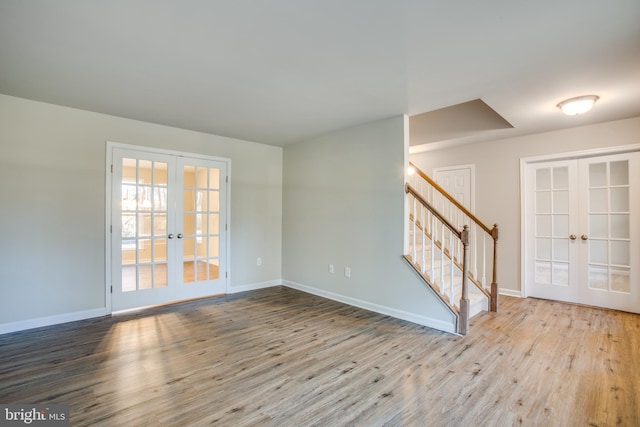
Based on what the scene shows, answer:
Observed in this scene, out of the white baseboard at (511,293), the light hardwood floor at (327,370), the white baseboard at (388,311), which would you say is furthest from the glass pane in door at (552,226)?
the white baseboard at (388,311)

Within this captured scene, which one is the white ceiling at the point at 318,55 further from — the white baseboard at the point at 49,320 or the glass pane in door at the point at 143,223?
the white baseboard at the point at 49,320

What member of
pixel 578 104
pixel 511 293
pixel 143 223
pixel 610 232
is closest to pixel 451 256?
pixel 578 104

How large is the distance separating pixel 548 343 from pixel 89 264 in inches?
197

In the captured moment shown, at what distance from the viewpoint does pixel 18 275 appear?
124 inches

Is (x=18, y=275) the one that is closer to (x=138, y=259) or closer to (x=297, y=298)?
(x=138, y=259)

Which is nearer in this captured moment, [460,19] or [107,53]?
[460,19]

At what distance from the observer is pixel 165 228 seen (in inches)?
162

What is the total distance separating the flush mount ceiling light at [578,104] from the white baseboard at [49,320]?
567 centimetres

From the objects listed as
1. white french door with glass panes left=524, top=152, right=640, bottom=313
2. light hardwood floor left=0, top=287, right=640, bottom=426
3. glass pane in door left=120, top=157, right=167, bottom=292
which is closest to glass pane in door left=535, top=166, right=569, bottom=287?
white french door with glass panes left=524, top=152, right=640, bottom=313

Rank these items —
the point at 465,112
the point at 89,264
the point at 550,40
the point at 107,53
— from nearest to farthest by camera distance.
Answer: the point at 550,40 → the point at 107,53 → the point at 89,264 → the point at 465,112

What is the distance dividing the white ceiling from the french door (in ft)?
2.59

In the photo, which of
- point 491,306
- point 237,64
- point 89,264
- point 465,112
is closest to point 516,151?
point 465,112

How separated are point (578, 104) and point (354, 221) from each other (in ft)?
8.83

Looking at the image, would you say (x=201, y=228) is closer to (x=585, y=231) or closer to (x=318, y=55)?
(x=318, y=55)
